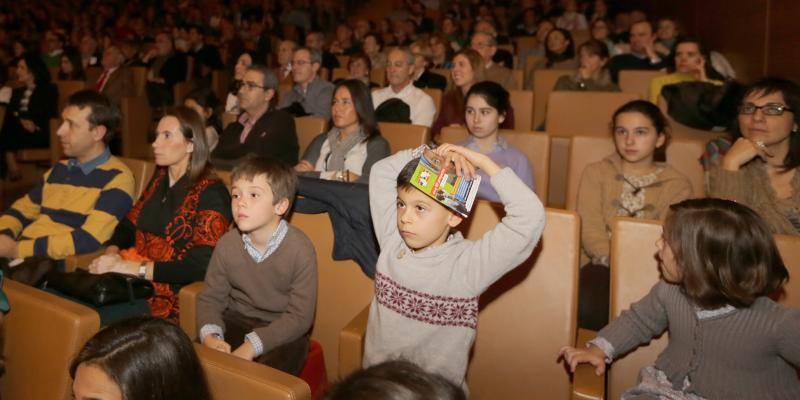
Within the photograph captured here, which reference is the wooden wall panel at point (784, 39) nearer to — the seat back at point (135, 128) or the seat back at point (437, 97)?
the seat back at point (437, 97)

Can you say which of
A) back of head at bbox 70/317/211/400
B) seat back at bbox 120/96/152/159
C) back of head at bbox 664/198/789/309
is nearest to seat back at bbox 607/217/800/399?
back of head at bbox 664/198/789/309

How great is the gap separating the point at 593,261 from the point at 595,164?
1.30 feet

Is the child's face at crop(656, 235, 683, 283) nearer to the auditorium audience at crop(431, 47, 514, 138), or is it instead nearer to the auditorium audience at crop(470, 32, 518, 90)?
the auditorium audience at crop(431, 47, 514, 138)

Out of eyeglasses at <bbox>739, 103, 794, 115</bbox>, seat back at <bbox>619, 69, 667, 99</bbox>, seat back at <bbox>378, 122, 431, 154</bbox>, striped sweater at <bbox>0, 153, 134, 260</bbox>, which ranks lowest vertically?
striped sweater at <bbox>0, 153, 134, 260</bbox>

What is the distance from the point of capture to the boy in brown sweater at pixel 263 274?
1.64 m

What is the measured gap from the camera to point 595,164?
2.30 metres

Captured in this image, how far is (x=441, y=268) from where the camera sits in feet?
4.67

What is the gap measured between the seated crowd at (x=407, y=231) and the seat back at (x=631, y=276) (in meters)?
0.06

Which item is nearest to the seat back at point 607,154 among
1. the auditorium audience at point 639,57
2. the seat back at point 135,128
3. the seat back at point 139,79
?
the auditorium audience at point 639,57

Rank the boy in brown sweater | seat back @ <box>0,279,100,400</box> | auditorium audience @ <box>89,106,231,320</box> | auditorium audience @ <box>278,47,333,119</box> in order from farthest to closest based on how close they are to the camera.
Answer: auditorium audience @ <box>278,47,333,119</box> < auditorium audience @ <box>89,106,231,320</box> < the boy in brown sweater < seat back @ <box>0,279,100,400</box>

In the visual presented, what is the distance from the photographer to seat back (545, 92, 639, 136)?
10.9 feet

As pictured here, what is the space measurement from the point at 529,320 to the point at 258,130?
1.99 metres

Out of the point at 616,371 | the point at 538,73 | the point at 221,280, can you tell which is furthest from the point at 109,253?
the point at 538,73

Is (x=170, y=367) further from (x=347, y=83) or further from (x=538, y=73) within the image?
(x=538, y=73)
